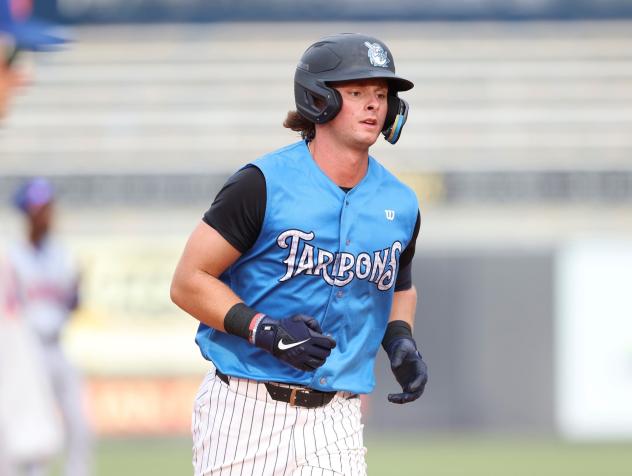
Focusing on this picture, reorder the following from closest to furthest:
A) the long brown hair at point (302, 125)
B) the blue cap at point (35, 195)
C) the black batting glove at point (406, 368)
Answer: the black batting glove at point (406, 368) < the long brown hair at point (302, 125) < the blue cap at point (35, 195)

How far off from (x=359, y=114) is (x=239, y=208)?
0.51m

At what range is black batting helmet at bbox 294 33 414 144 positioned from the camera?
4770mm

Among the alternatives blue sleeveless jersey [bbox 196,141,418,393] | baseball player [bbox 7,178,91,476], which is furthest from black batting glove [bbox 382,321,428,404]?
baseball player [bbox 7,178,91,476]

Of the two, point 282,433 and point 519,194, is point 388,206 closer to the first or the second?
point 282,433

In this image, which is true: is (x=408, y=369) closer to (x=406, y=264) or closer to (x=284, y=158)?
(x=406, y=264)

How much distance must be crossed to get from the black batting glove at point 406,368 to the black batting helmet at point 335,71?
697 mm

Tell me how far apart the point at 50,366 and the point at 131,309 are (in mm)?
5190

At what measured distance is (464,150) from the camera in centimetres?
1862

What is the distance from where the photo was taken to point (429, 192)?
16.9 metres

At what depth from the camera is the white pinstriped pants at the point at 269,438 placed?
15.5ft

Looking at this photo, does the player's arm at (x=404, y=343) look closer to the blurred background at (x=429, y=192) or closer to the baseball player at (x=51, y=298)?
the baseball player at (x=51, y=298)

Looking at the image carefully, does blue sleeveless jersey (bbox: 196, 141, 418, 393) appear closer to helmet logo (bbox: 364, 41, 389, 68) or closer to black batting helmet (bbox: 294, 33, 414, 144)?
black batting helmet (bbox: 294, 33, 414, 144)

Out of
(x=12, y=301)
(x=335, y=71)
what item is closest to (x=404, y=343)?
(x=335, y=71)

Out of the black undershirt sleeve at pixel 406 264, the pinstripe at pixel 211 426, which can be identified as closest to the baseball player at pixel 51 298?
the black undershirt sleeve at pixel 406 264
